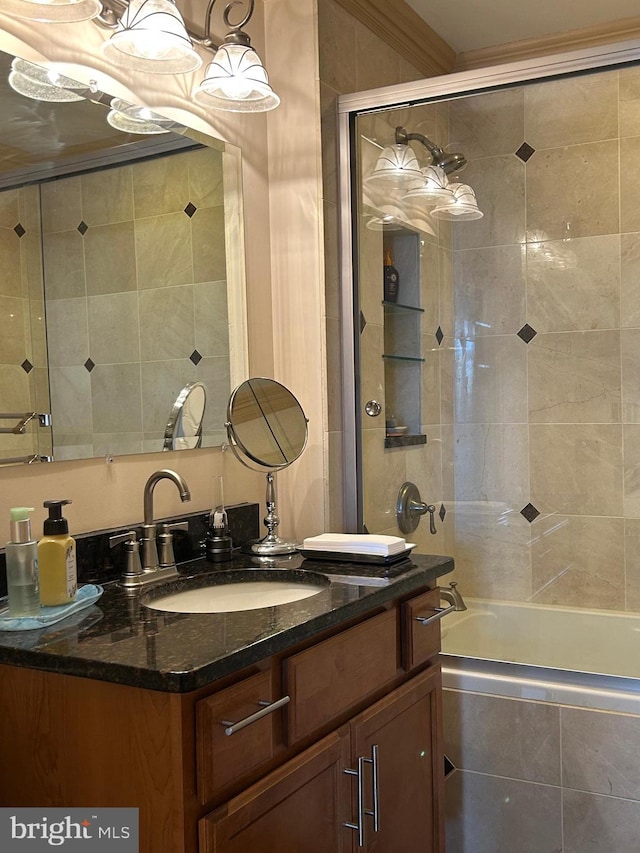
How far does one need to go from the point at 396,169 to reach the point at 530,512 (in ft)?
3.88

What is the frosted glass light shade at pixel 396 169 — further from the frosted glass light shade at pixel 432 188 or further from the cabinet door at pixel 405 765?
the cabinet door at pixel 405 765

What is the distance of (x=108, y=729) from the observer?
1122 mm

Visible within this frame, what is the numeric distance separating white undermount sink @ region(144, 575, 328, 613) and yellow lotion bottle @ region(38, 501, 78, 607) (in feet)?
0.94

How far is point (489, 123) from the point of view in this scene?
244 centimetres

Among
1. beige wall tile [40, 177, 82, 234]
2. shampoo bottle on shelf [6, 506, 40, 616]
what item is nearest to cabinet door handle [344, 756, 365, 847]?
shampoo bottle on shelf [6, 506, 40, 616]

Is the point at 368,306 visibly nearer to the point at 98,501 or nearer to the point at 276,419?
the point at 276,419

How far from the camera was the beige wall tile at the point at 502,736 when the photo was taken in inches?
78.0

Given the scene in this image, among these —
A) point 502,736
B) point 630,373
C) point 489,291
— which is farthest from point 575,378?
point 502,736

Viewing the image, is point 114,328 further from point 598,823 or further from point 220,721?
point 598,823

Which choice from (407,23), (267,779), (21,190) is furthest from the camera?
(407,23)

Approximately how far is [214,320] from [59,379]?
53 cm

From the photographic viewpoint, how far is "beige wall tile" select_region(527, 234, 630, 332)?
8.68ft

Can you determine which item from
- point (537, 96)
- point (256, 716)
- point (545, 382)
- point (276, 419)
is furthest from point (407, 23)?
point (256, 716)

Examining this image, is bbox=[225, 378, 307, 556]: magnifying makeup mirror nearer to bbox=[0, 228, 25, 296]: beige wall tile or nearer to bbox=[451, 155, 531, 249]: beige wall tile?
bbox=[0, 228, 25, 296]: beige wall tile
